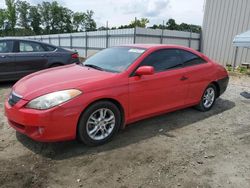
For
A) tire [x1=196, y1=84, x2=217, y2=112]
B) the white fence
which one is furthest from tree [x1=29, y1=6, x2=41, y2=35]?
tire [x1=196, y1=84, x2=217, y2=112]

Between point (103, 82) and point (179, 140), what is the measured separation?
1.55m

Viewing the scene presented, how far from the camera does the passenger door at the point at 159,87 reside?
413cm

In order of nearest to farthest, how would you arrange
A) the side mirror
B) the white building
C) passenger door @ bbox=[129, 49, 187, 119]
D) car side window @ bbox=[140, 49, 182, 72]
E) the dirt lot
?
the dirt lot
the side mirror
passenger door @ bbox=[129, 49, 187, 119]
car side window @ bbox=[140, 49, 182, 72]
the white building

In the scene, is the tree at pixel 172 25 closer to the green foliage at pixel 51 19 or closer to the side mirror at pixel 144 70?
the green foliage at pixel 51 19

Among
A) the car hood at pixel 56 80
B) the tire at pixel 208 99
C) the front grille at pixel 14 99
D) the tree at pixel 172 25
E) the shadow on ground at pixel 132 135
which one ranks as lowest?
the shadow on ground at pixel 132 135

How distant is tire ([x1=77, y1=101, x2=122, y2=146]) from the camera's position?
141 inches

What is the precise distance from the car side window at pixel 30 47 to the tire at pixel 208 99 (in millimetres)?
5177

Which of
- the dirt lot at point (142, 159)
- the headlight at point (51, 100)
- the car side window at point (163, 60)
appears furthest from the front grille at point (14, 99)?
the car side window at point (163, 60)

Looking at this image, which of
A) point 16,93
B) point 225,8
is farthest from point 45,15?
point 16,93

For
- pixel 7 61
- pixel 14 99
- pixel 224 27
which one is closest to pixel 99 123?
pixel 14 99

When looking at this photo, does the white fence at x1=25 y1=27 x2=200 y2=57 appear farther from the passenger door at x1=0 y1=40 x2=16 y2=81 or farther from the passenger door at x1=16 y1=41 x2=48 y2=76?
the passenger door at x1=0 y1=40 x2=16 y2=81

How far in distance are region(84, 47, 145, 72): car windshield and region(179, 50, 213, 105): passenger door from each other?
1095 mm

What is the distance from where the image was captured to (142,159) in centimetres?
346

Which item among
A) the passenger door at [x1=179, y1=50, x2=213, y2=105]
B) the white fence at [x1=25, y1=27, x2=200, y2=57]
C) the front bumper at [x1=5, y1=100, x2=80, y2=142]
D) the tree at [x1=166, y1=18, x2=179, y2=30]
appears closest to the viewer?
the front bumper at [x1=5, y1=100, x2=80, y2=142]
